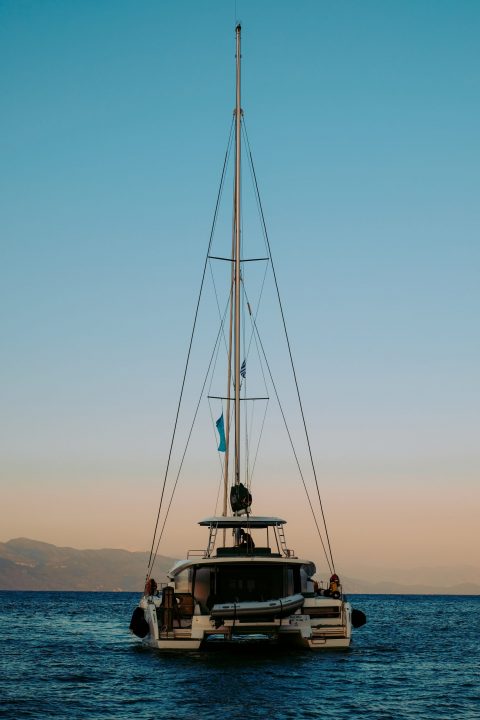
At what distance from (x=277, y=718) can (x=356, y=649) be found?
1622cm

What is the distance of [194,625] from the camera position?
2641 cm

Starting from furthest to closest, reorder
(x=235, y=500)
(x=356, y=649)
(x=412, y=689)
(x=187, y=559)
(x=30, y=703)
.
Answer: (x=356, y=649) < (x=235, y=500) < (x=187, y=559) < (x=412, y=689) < (x=30, y=703)

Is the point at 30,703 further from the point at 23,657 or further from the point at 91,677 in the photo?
the point at 23,657

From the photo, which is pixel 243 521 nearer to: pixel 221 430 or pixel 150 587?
pixel 150 587

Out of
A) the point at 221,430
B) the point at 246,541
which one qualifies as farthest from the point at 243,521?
the point at 221,430

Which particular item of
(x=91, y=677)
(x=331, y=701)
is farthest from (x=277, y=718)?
(x=91, y=677)

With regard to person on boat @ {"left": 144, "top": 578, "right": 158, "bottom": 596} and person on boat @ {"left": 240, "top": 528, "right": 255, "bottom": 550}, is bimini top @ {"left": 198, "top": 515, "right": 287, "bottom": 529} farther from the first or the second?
person on boat @ {"left": 144, "top": 578, "right": 158, "bottom": 596}

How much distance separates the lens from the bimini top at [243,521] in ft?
98.6

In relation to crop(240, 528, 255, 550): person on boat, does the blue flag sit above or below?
above

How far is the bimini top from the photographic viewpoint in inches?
1183

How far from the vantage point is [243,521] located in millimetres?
30188

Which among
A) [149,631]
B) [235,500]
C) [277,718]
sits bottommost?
[277,718]

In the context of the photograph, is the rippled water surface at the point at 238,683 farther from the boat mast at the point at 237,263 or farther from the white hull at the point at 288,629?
the boat mast at the point at 237,263

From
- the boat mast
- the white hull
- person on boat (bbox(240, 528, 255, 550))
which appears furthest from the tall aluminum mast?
the white hull
